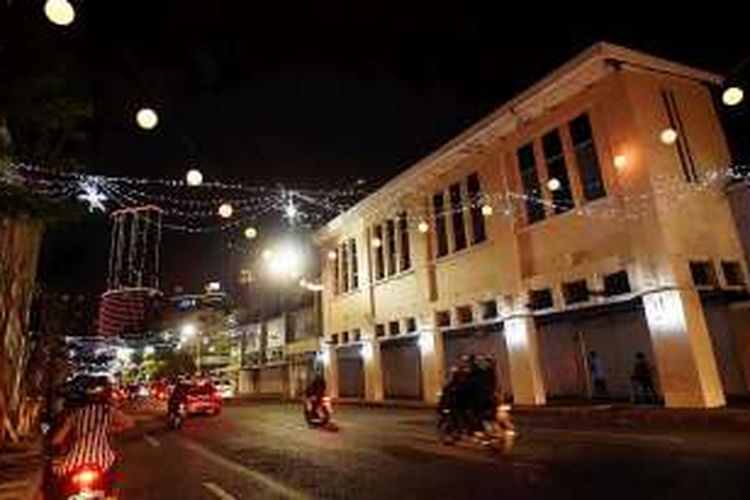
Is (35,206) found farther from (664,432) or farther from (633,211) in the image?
(633,211)

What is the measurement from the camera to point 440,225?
1247 inches

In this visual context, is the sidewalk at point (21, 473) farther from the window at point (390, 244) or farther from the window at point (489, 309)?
the window at point (390, 244)

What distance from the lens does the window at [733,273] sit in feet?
68.4

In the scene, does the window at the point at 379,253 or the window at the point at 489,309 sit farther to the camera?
the window at the point at 379,253

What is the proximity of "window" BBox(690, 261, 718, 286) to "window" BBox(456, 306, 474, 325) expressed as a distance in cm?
1080

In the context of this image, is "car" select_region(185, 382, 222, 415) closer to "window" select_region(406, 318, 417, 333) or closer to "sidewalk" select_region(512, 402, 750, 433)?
"window" select_region(406, 318, 417, 333)

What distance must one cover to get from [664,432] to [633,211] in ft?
28.1

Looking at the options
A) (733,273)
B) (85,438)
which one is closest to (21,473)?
(85,438)

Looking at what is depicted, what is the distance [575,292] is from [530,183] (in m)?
5.09

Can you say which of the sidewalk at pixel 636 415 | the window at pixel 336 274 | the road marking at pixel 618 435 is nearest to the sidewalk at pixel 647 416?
the sidewalk at pixel 636 415

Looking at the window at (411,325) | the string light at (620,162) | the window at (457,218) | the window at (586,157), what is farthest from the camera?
the window at (411,325)

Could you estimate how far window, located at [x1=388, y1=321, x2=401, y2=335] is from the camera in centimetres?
3478

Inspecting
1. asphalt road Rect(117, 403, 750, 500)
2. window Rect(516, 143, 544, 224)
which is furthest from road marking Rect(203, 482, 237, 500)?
window Rect(516, 143, 544, 224)

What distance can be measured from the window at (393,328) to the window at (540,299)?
431 inches
